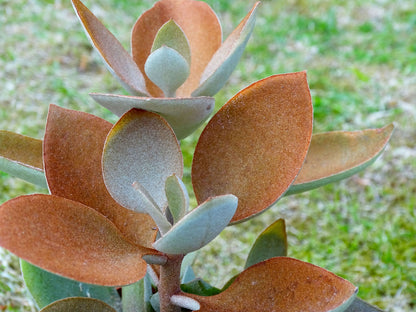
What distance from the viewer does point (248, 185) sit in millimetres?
509

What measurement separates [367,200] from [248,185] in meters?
0.93

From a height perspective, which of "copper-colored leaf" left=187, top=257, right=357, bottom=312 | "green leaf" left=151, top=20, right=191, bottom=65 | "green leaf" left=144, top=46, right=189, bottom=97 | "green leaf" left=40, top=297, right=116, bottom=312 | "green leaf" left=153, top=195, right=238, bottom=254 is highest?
"green leaf" left=151, top=20, right=191, bottom=65

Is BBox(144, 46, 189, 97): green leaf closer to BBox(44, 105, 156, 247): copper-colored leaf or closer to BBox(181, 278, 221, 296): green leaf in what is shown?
BBox(44, 105, 156, 247): copper-colored leaf

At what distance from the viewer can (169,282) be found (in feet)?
1.73

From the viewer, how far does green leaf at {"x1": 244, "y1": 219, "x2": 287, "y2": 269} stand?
0.65 m

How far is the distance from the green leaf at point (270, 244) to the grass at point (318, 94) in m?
0.45

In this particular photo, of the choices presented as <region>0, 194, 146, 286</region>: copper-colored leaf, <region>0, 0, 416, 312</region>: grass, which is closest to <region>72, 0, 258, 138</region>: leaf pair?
<region>0, 194, 146, 286</region>: copper-colored leaf

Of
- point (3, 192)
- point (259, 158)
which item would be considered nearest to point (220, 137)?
point (259, 158)

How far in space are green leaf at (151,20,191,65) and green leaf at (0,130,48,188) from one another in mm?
168

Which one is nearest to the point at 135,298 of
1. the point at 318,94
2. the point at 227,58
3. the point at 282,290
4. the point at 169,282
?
the point at 169,282

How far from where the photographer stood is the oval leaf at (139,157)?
1.56ft

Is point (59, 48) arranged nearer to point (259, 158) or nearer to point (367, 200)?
point (367, 200)

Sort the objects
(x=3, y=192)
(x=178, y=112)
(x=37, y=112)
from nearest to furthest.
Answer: (x=178, y=112)
(x=3, y=192)
(x=37, y=112)

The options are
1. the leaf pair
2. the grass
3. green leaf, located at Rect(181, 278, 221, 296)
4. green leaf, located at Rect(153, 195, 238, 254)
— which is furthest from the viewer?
the grass
